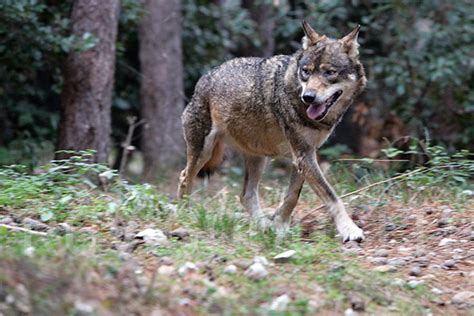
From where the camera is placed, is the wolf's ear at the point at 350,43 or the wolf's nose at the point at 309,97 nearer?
the wolf's nose at the point at 309,97

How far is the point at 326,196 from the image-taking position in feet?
23.4

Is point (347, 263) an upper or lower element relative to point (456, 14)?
lower

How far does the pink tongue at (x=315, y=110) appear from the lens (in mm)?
7094

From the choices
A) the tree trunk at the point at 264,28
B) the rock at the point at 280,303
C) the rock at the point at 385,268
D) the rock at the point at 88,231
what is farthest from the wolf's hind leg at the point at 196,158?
the tree trunk at the point at 264,28

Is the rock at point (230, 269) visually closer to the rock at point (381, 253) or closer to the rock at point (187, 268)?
the rock at point (187, 268)

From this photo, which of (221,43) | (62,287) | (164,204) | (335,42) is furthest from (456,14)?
(62,287)

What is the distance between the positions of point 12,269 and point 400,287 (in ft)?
7.69

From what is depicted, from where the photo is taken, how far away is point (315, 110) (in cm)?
711

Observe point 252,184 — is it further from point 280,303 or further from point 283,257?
point 280,303

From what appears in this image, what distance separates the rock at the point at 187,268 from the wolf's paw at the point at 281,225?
3.78 ft

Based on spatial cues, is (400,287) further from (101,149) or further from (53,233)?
(101,149)

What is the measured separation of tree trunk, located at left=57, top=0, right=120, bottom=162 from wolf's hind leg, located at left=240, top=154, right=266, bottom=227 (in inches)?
89.0

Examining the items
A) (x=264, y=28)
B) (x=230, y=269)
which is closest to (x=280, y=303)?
(x=230, y=269)

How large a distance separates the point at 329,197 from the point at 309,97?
0.83m
